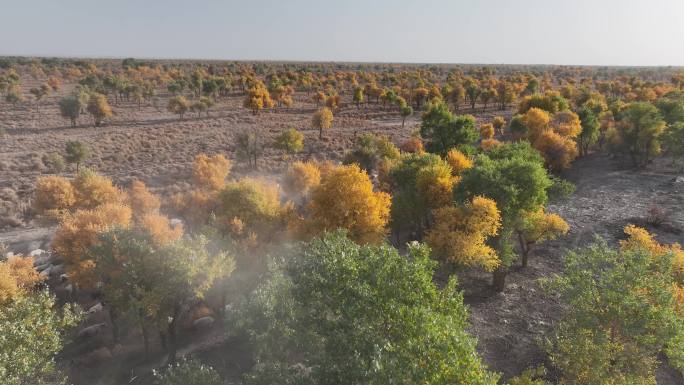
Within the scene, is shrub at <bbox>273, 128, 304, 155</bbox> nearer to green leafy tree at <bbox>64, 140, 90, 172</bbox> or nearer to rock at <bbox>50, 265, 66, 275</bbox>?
green leafy tree at <bbox>64, 140, 90, 172</bbox>

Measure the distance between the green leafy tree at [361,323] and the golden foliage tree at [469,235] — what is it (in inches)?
405

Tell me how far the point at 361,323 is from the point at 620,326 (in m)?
13.1

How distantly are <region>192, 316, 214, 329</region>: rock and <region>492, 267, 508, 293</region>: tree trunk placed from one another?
983 inches

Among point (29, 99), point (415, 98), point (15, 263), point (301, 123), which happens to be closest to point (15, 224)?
point (15, 263)

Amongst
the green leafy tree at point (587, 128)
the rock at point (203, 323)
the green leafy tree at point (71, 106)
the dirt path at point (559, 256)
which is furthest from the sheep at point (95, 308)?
the green leafy tree at point (587, 128)

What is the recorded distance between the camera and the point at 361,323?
17438 mm

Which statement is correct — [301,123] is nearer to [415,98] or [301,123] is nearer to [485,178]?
[415,98]

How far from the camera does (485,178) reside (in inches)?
1406

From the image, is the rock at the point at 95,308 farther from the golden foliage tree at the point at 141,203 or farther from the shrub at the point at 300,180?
the shrub at the point at 300,180

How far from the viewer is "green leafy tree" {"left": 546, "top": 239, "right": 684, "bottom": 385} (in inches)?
747

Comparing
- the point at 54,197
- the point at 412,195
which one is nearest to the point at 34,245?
the point at 54,197

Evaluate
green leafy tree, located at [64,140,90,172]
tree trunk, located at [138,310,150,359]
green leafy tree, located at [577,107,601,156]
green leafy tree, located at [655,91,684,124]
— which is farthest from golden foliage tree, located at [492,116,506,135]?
tree trunk, located at [138,310,150,359]

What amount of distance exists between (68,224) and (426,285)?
28.9 m

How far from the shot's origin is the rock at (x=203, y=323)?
33344 millimetres
